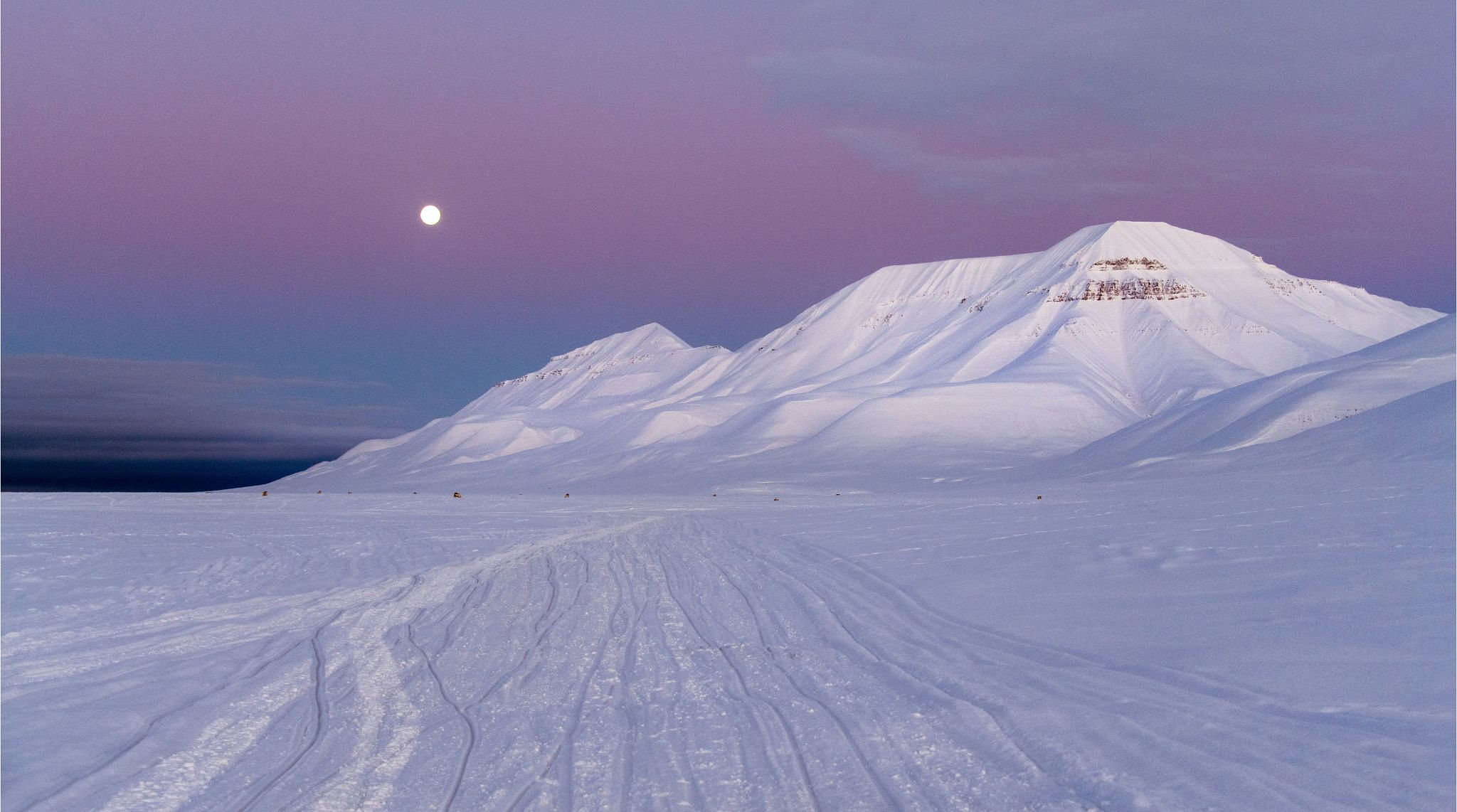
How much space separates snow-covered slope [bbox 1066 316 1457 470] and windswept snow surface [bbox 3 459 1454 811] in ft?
70.6

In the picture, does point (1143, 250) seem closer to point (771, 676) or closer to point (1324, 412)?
point (1324, 412)

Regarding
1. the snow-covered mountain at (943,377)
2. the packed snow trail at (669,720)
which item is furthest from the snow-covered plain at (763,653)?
the snow-covered mountain at (943,377)

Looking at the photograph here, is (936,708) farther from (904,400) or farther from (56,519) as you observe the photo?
(904,400)

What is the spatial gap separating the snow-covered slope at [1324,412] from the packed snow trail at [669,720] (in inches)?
1215

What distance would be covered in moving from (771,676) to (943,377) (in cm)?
12131

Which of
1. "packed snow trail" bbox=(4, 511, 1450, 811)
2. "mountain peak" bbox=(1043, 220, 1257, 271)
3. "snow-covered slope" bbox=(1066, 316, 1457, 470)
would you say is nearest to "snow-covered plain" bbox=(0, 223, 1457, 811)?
"packed snow trail" bbox=(4, 511, 1450, 811)

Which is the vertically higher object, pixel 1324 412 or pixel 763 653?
pixel 1324 412

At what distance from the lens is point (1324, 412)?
49.4 meters

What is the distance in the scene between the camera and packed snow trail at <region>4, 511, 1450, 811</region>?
5980mm

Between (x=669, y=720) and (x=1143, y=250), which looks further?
(x=1143, y=250)

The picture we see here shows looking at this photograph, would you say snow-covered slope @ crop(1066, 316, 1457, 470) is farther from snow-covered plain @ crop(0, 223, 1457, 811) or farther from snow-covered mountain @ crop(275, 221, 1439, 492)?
snow-covered mountain @ crop(275, 221, 1439, 492)

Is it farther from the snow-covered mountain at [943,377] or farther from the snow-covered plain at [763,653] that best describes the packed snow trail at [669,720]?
the snow-covered mountain at [943,377]

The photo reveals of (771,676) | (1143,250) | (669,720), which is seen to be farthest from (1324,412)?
(1143,250)

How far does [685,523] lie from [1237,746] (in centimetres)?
2241
